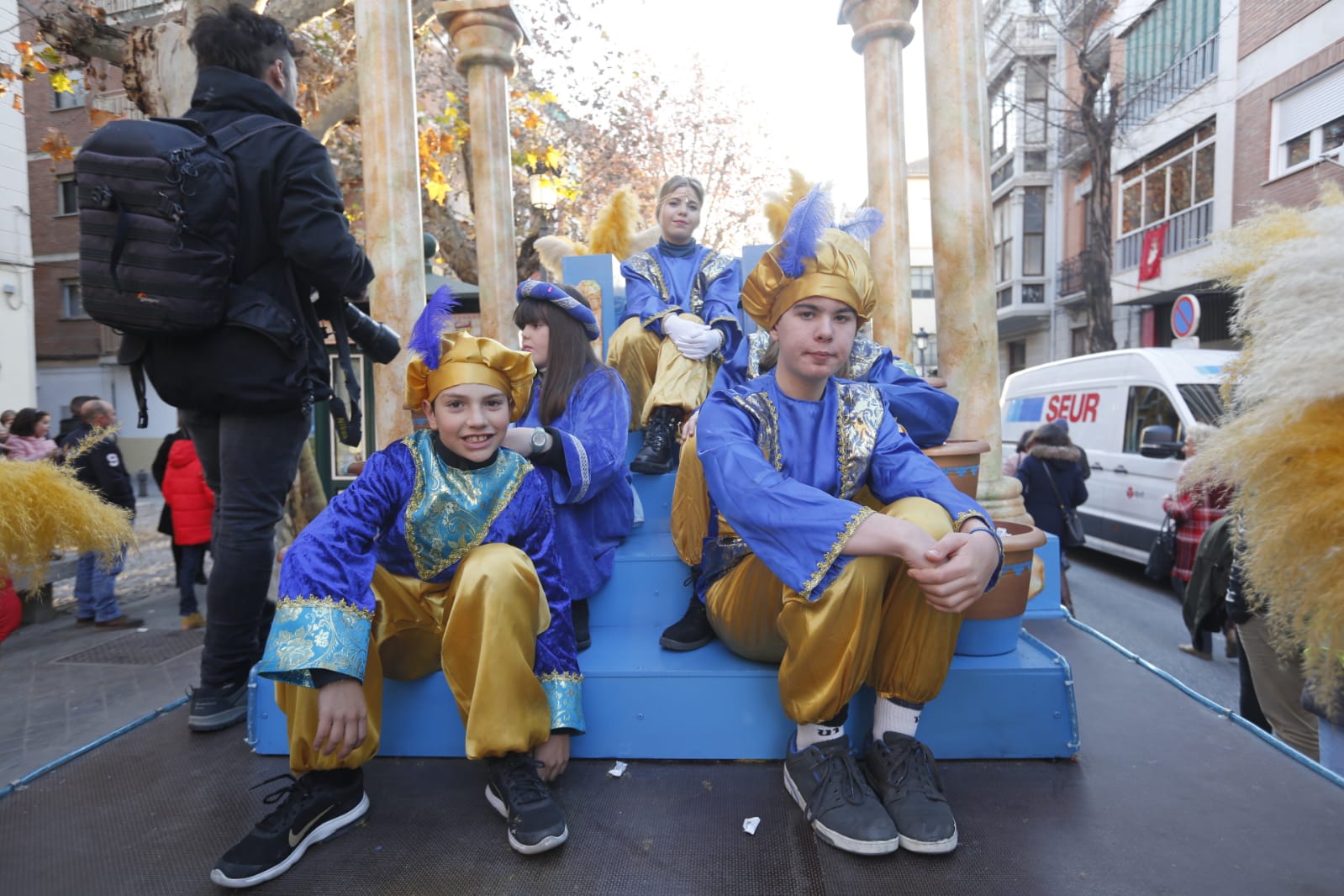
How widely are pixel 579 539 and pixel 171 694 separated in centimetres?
333

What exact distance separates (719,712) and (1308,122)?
13.9 meters

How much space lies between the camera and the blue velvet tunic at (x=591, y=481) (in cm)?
245

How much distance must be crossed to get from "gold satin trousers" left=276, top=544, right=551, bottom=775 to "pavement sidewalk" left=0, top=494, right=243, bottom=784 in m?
0.74

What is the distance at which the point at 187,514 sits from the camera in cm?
598

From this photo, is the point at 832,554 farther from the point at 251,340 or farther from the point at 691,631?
the point at 251,340

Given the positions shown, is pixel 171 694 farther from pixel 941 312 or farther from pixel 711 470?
pixel 941 312

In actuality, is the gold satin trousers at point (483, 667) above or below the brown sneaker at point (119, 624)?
above

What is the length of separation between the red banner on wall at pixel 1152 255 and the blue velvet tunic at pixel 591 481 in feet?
54.0

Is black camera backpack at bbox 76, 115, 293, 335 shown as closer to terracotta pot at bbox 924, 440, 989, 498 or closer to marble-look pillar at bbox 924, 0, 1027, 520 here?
terracotta pot at bbox 924, 440, 989, 498

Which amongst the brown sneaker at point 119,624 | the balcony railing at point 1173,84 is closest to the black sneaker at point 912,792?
the brown sneaker at point 119,624

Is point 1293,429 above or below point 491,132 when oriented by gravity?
below

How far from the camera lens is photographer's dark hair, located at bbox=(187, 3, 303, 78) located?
7.36ft

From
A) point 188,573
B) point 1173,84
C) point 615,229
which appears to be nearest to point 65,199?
point 188,573

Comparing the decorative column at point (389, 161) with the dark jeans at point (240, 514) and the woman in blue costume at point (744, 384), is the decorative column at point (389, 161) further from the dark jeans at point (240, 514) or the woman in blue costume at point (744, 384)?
the woman in blue costume at point (744, 384)
